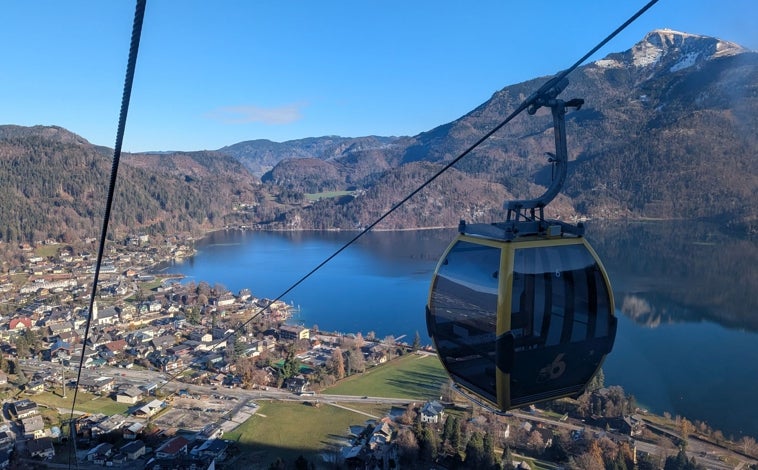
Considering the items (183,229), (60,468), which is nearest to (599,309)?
(60,468)

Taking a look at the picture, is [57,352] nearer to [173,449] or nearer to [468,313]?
[173,449]

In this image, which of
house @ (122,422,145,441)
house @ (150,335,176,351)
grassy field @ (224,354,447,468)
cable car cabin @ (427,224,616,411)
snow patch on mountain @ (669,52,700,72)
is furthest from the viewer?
snow patch on mountain @ (669,52,700,72)

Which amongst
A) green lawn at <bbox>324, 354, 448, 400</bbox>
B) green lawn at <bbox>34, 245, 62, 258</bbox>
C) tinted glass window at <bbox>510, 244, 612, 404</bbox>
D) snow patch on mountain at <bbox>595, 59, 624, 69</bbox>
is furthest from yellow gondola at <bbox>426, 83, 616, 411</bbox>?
snow patch on mountain at <bbox>595, 59, 624, 69</bbox>

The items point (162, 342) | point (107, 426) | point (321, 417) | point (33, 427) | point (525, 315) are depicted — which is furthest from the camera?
point (162, 342)

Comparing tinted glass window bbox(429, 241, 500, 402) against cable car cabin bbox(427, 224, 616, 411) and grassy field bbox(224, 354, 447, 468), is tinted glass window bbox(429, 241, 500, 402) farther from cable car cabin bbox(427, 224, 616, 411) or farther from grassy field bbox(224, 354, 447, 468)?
grassy field bbox(224, 354, 447, 468)

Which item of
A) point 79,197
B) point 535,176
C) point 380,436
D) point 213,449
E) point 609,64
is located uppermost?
point 609,64

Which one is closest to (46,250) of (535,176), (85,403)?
(85,403)
